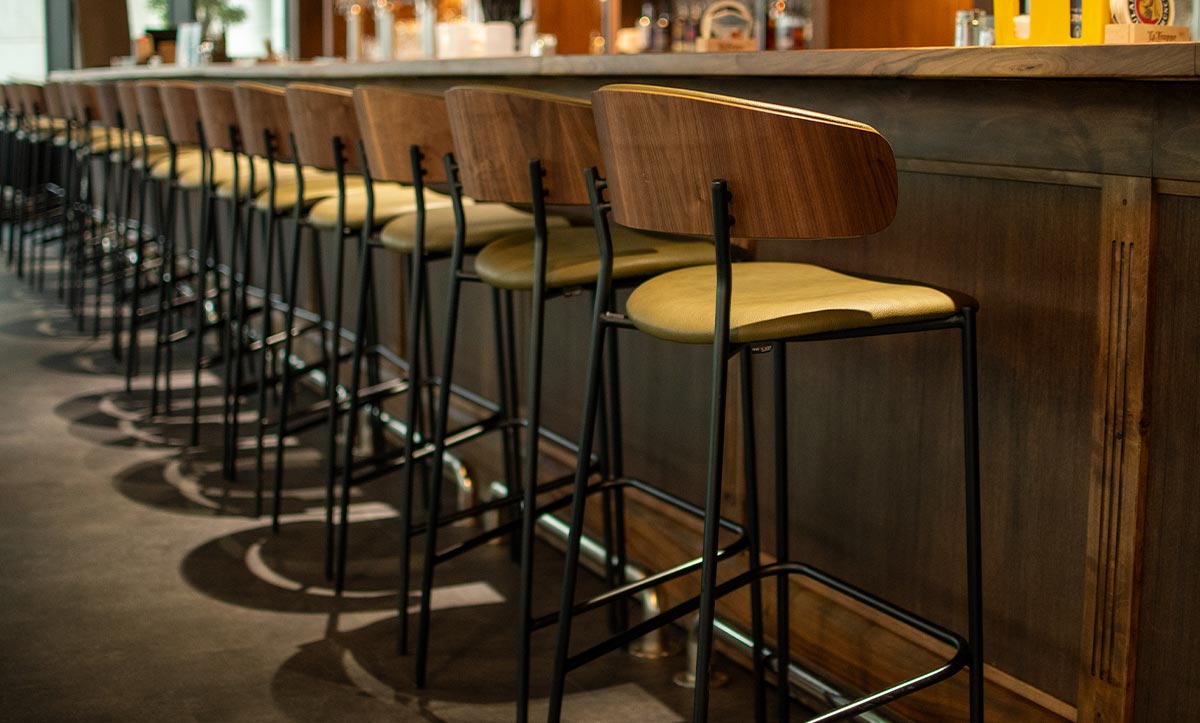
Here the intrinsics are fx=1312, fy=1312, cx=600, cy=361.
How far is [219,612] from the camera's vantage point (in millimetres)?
2525

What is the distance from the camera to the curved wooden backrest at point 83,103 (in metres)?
5.05

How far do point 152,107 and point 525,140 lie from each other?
8.20 feet

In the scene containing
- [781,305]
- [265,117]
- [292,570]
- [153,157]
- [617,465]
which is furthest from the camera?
[153,157]

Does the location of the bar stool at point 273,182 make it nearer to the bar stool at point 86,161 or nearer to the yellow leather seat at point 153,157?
the yellow leather seat at point 153,157

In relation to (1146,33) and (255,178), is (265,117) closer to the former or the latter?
(255,178)

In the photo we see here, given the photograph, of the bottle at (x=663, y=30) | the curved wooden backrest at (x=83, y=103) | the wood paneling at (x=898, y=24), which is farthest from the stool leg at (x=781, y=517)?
the curved wooden backrest at (x=83, y=103)

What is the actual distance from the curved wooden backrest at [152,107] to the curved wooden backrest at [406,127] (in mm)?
1880

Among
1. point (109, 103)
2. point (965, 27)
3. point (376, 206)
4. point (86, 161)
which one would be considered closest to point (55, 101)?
point (86, 161)

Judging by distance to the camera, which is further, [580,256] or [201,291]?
[201,291]

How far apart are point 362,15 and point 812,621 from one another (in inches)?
198

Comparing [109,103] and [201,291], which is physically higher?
[109,103]

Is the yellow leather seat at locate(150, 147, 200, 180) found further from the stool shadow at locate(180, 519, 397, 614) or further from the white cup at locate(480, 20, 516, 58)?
the stool shadow at locate(180, 519, 397, 614)

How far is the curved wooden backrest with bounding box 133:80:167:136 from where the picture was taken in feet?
12.9

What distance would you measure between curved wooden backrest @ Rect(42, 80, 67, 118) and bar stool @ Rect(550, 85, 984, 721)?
4572 millimetres
